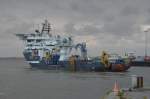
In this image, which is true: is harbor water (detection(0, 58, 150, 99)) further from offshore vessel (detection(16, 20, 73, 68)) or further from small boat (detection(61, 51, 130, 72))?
offshore vessel (detection(16, 20, 73, 68))

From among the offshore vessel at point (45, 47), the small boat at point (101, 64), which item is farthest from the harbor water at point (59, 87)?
the offshore vessel at point (45, 47)

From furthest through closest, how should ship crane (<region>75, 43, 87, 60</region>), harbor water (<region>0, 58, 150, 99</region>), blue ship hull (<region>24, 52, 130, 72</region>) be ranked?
ship crane (<region>75, 43, 87, 60</region>) → blue ship hull (<region>24, 52, 130, 72</region>) → harbor water (<region>0, 58, 150, 99</region>)

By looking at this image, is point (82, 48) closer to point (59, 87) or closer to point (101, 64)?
point (101, 64)

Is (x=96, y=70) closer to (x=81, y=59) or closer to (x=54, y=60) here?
(x=81, y=59)

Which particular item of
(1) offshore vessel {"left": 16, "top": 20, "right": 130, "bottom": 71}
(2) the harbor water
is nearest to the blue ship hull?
(1) offshore vessel {"left": 16, "top": 20, "right": 130, "bottom": 71}

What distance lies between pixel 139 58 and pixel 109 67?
56.0 m

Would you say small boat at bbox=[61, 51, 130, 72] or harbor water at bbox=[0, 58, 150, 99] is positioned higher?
small boat at bbox=[61, 51, 130, 72]

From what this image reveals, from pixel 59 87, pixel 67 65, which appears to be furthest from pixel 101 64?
pixel 59 87

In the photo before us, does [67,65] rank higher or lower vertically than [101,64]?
lower

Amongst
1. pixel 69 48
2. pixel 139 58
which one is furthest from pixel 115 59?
pixel 139 58

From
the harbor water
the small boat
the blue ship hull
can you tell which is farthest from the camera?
the blue ship hull

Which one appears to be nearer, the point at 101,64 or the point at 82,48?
the point at 101,64

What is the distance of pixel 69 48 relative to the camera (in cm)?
11200

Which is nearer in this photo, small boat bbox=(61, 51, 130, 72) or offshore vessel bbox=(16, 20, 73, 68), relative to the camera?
small boat bbox=(61, 51, 130, 72)
